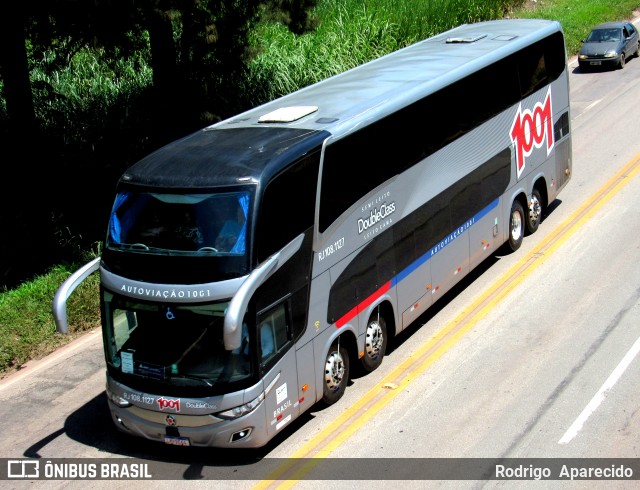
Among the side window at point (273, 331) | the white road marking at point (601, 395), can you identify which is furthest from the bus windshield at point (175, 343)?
the white road marking at point (601, 395)

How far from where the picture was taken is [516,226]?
17.1m

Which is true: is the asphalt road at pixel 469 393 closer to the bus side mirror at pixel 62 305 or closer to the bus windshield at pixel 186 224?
the bus side mirror at pixel 62 305

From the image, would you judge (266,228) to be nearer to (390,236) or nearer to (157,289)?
(157,289)

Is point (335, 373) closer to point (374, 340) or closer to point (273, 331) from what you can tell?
point (374, 340)

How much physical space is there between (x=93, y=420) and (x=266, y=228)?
13.7 ft

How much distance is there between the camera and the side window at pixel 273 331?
10.6 m

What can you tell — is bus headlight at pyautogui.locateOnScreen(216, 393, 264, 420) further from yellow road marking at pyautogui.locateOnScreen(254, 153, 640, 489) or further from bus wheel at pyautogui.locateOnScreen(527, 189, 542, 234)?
bus wheel at pyautogui.locateOnScreen(527, 189, 542, 234)

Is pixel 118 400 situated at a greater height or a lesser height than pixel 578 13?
lesser

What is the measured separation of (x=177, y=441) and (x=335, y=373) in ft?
7.85

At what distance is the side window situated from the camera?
10594 mm

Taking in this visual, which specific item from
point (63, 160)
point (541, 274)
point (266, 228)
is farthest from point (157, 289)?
point (63, 160)

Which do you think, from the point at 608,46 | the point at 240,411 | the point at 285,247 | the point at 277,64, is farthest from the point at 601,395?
the point at 608,46

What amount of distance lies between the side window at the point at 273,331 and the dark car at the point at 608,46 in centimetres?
2309

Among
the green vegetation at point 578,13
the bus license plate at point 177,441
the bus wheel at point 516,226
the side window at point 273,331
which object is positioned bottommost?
the bus license plate at point 177,441
